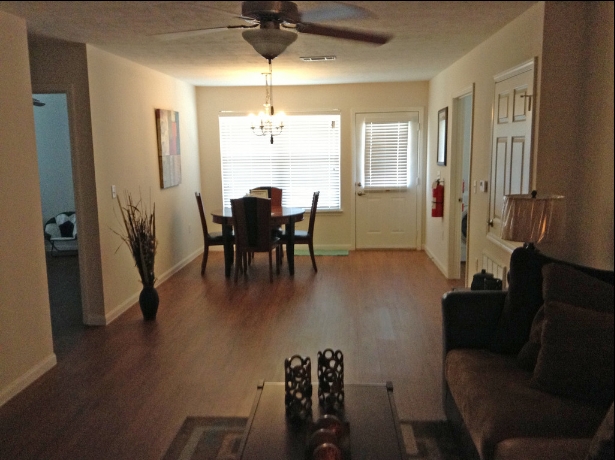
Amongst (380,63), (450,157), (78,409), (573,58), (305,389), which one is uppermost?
(380,63)

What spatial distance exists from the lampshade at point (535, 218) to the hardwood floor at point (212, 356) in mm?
1040

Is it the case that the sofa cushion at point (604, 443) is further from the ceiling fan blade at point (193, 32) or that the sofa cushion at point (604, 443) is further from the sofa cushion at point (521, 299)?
the ceiling fan blade at point (193, 32)

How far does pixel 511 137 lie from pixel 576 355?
77.5 inches

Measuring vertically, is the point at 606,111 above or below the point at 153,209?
above

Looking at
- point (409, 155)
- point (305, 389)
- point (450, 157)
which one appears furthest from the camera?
point (409, 155)

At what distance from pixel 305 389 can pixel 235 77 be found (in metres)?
4.59

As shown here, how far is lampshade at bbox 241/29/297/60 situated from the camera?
2.23m

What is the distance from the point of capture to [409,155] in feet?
22.3

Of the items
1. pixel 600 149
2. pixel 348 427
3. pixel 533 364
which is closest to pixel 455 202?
pixel 533 364

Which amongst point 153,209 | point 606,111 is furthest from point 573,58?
point 153,209

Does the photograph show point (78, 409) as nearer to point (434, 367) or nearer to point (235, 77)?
point (434, 367)

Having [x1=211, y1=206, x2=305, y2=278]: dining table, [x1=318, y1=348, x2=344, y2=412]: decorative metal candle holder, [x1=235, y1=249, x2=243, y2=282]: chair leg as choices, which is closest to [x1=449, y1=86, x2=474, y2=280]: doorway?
[x1=211, y1=206, x2=305, y2=278]: dining table

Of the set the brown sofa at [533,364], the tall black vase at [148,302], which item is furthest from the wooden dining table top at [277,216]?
the brown sofa at [533,364]

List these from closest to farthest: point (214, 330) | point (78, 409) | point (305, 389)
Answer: point (305, 389) < point (78, 409) < point (214, 330)
